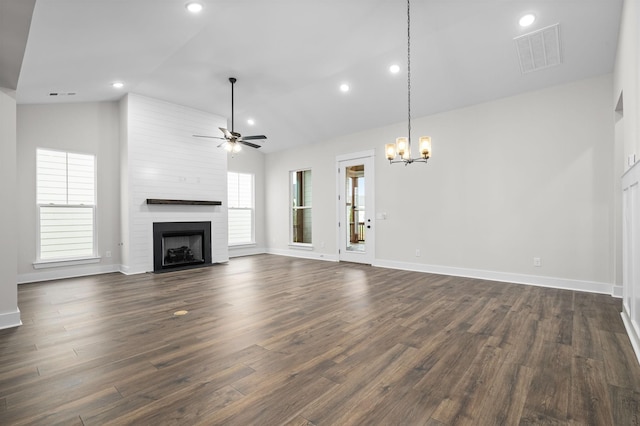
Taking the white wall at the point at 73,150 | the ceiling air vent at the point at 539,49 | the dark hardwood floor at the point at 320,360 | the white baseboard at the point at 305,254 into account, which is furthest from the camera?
the white baseboard at the point at 305,254

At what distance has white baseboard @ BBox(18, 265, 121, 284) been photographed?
5211mm

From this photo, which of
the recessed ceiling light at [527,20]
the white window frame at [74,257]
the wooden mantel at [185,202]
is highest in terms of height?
the recessed ceiling light at [527,20]

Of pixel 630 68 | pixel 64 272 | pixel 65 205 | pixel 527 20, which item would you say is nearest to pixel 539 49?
pixel 527 20

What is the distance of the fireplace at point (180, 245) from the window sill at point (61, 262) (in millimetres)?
1076

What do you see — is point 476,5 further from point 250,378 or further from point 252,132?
point 252,132

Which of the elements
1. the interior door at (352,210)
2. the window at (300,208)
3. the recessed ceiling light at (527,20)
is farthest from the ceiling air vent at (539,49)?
the window at (300,208)

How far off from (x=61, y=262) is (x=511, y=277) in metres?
7.70

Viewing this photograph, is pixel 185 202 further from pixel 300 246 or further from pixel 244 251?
pixel 300 246

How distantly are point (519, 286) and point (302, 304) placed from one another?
3.40 meters

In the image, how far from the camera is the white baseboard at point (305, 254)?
767 centimetres

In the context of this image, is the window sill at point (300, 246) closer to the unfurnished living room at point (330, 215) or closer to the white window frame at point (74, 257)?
the unfurnished living room at point (330, 215)

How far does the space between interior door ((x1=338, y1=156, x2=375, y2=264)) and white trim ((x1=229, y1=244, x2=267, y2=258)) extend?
2.71 metres

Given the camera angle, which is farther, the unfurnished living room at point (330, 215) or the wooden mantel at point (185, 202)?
the wooden mantel at point (185, 202)

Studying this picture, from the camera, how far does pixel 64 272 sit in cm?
556
